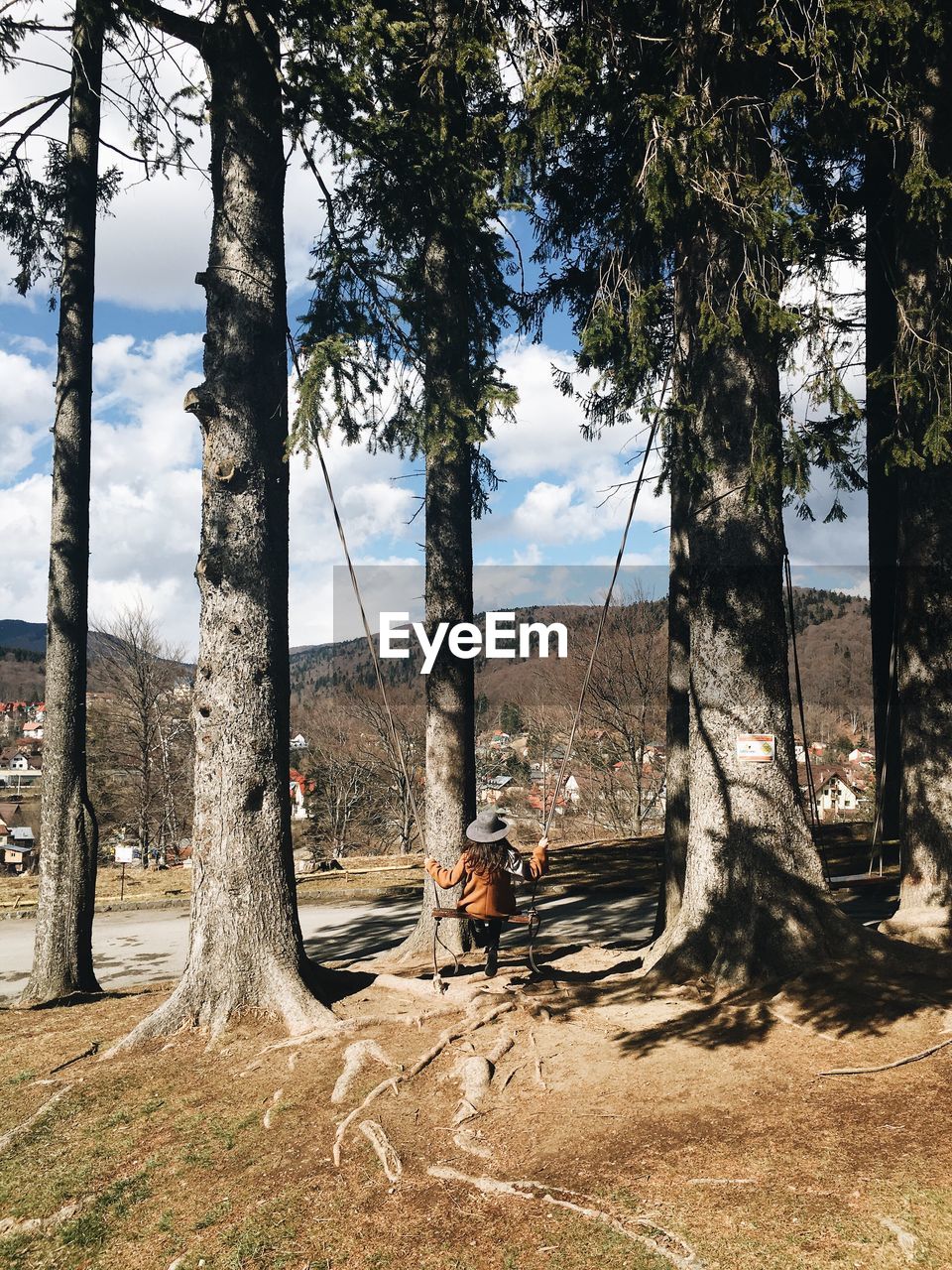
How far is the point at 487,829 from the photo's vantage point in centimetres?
703

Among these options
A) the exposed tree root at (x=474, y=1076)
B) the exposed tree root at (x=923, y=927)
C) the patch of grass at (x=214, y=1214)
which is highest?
the exposed tree root at (x=923, y=927)

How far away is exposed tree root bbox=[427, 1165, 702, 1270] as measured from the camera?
3.38m

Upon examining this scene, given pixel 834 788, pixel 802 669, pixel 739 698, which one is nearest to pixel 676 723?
pixel 739 698

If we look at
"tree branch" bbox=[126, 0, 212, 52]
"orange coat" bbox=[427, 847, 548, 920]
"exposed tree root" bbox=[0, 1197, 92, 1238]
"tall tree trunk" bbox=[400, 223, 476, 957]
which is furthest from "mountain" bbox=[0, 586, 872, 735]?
"exposed tree root" bbox=[0, 1197, 92, 1238]

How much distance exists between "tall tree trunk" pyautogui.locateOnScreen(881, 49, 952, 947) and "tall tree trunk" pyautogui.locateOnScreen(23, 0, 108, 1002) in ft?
23.2

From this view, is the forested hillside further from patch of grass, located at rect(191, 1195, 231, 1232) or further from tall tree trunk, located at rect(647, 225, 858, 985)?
patch of grass, located at rect(191, 1195, 231, 1232)

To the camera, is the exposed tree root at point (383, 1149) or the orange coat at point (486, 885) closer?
the exposed tree root at point (383, 1149)

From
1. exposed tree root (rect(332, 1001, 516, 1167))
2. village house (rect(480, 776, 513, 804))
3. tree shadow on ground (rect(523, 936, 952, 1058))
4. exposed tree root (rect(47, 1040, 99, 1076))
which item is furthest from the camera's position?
village house (rect(480, 776, 513, 804))

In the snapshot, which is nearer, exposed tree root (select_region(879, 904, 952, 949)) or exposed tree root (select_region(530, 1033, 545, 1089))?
exposed tree root (select_region(530, 1033, 545, 1089))

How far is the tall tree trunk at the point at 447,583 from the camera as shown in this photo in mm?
8555

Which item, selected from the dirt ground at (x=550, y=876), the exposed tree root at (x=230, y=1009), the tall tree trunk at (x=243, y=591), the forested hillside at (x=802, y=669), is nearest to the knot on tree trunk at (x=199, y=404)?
the tall tree trunk at (x=243, y=591)

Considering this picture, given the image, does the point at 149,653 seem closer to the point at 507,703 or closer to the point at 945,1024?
the point at 507,703

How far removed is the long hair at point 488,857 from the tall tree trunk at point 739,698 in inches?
52.2

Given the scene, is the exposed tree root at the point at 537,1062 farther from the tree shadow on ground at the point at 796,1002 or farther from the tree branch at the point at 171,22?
the tree branch at the point at 171,22
